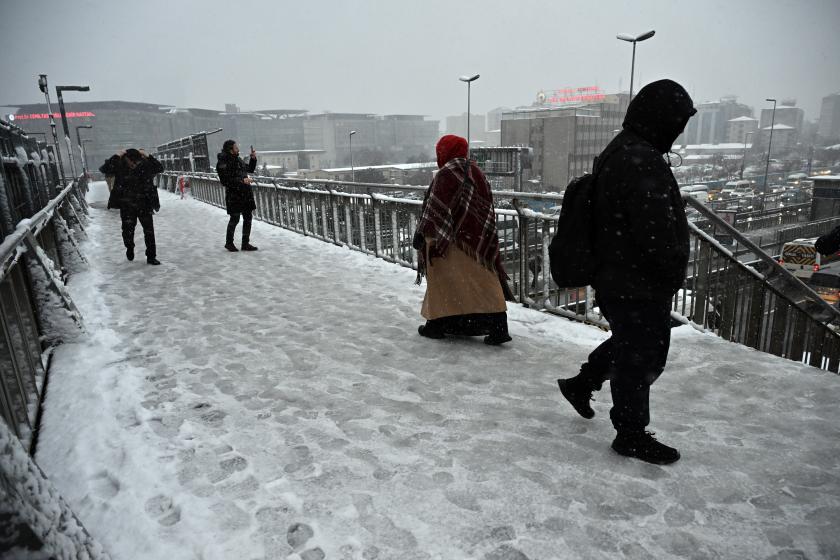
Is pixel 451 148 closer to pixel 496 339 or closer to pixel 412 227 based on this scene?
pixel 496 339

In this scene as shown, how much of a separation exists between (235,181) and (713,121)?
204330 millimetres

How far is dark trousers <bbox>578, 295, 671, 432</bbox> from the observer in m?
2.69

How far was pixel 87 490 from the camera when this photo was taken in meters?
2.74

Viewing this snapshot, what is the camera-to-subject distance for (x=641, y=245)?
2.55 m

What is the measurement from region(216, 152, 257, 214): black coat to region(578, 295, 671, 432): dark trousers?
8.31 m

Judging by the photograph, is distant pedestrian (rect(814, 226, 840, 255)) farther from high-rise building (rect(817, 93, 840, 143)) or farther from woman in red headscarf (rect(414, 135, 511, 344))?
high-rise building (rect(817, 93, 840, 143))

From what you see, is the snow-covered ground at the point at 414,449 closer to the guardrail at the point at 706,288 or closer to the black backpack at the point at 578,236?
the guardrail at the point at 706,288

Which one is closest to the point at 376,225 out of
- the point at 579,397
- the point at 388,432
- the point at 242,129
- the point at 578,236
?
the point at 388,432

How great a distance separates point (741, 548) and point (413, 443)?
1.74 meters

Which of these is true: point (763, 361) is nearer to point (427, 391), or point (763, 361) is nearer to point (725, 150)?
point (427, 391)

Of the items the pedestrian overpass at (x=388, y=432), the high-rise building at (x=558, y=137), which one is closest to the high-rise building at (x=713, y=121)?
the high-rise building at (x=558, y=137)

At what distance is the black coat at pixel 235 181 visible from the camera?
31.1 ft

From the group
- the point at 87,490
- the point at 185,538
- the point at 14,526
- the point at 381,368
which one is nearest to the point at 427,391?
the point at 381,368

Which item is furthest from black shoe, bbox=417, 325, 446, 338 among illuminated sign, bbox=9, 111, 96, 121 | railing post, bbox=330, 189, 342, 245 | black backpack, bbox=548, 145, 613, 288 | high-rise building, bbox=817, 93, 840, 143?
high-rise building, bbox=817, 93, 840, 143
